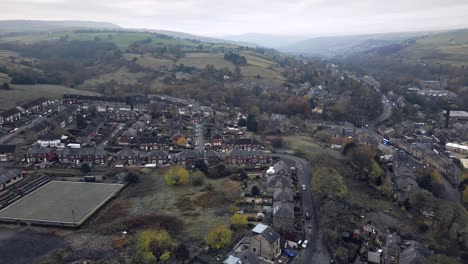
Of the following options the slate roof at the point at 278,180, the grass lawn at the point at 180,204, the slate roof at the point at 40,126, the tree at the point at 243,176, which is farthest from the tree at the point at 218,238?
the slate roof at the point at 40,126

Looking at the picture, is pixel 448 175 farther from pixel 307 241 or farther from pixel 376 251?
pixel 307 241

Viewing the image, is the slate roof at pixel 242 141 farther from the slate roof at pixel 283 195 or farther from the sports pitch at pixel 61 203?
the sports pitch at pixel 61 203

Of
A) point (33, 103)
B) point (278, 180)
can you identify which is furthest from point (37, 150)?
point (278, 180)

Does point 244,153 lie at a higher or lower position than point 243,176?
higher

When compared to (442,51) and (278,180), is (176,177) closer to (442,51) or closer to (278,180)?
(278,180)

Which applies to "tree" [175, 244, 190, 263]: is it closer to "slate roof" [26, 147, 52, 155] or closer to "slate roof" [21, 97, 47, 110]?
"slate roof" [26, 147, 52, 155]

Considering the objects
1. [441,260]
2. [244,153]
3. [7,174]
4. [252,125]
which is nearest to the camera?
[441,260]

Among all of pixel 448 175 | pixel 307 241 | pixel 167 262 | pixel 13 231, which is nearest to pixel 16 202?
pixel 13 231
